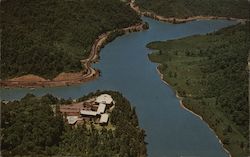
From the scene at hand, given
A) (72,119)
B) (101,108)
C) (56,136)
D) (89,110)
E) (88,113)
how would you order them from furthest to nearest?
(89,110), (101,108), (88,113), (72,119), (56,136)

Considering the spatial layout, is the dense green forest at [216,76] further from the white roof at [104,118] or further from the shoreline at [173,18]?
the shoreline at [173,18]

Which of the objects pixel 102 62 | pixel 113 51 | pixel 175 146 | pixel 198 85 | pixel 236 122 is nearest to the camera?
pixel 175 146

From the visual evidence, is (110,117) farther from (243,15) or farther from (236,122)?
(243,15)

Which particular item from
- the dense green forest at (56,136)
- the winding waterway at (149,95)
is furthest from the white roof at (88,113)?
the winding waterway at (149,95)

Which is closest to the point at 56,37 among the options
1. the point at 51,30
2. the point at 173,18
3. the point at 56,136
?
the point at 51,30

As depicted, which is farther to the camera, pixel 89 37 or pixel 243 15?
pixel 243 15

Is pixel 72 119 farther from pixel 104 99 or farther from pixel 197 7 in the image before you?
pixel 197 7

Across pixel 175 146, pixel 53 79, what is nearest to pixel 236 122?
pixel 175 146
